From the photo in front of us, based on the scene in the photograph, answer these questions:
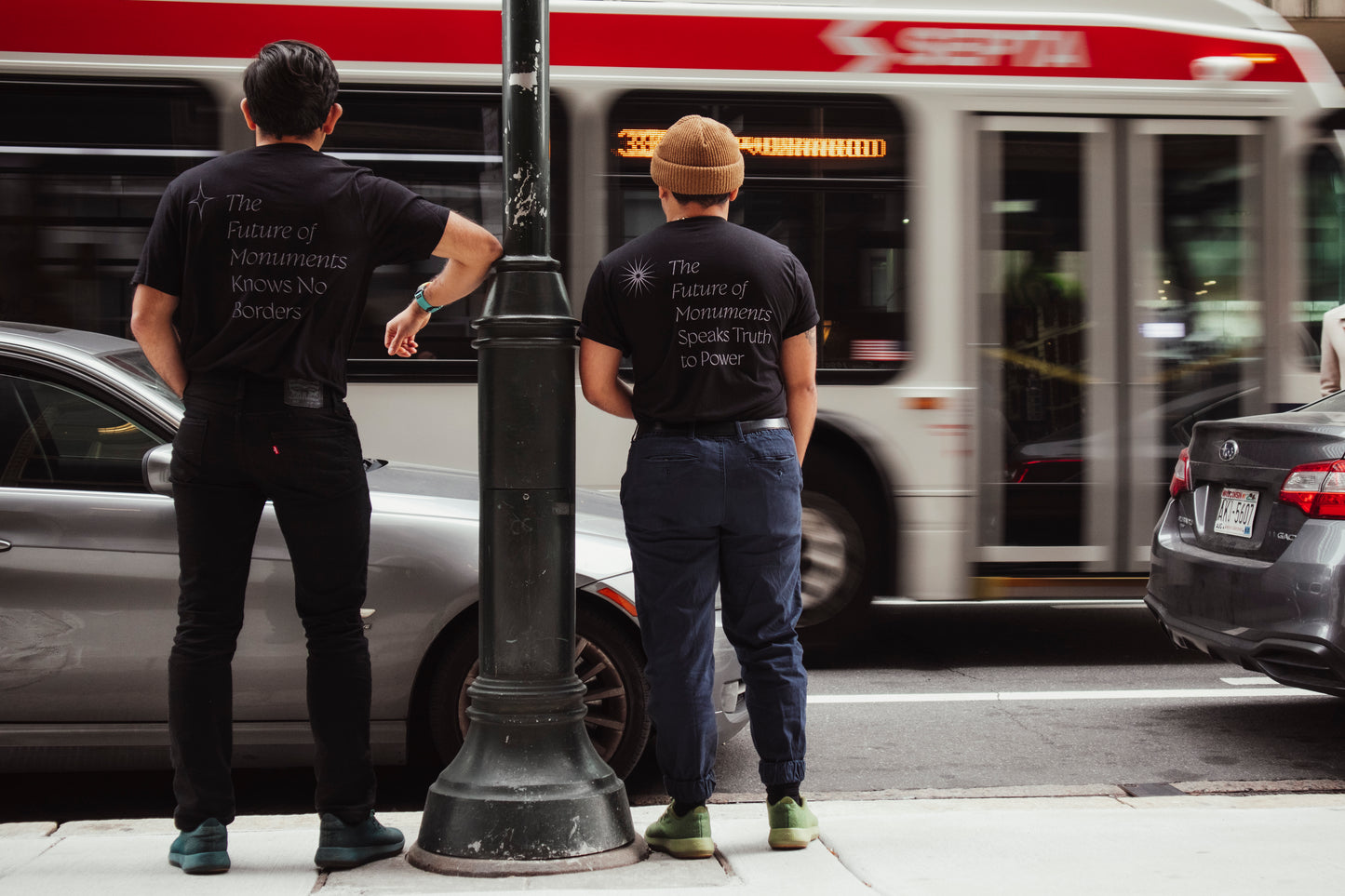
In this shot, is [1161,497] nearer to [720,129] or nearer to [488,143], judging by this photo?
[488,143]

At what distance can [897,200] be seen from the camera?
722cm

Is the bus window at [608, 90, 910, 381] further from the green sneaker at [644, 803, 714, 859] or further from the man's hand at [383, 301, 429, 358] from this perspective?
the green sneaker at [644, 803, 714, 859]

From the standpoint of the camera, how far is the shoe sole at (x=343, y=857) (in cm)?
344

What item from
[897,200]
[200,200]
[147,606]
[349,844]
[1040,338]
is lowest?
[349,844]

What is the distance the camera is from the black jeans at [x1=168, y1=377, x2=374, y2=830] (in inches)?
129

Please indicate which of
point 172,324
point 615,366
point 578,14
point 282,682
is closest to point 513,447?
point 615,366

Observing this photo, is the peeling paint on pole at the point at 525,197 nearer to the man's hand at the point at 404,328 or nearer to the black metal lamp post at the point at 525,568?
the black metal lamp post at the point at 525,568

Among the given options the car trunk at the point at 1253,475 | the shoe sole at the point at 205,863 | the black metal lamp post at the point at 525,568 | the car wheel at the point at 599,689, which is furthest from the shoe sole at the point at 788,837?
the car trunk at the point at 1253,475

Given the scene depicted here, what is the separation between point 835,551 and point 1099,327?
6.02ft

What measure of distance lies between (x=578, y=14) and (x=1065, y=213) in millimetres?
2729

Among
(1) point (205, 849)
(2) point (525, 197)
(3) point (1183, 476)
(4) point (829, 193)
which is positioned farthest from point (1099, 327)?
(1) point (205, 849)

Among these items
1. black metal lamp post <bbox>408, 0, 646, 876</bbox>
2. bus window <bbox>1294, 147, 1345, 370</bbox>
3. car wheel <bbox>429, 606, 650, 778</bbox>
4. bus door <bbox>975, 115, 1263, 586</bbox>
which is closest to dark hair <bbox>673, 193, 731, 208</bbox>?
black metal lamp post <bbox>408, 0, 646, 876</bbox>

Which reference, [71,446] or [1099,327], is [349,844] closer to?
[71,446]

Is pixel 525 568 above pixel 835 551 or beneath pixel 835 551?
above
